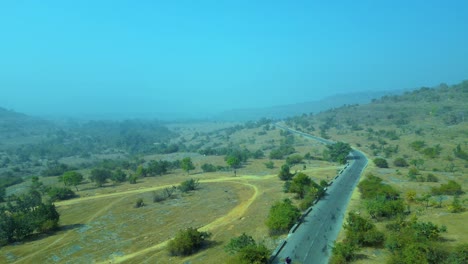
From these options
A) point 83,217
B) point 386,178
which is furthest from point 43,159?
point 386,178

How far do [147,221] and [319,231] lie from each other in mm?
25603

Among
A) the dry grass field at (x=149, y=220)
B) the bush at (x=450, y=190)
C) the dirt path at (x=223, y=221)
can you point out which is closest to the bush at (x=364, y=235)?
the dry grass field at (x=149, y=220)

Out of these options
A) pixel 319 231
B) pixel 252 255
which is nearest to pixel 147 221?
A: pixel 319 231

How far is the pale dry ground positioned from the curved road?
2.78m

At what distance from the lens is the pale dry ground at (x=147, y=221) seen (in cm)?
3509

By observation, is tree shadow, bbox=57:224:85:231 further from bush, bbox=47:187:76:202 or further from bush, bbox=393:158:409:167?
bush, bbox=393:158:409:167

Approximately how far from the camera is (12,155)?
152 m

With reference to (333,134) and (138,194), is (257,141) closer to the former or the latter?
(333,134)

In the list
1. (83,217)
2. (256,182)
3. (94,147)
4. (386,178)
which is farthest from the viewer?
(94,147)

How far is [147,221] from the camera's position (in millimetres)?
46188

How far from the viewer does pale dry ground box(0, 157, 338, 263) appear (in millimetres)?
35094

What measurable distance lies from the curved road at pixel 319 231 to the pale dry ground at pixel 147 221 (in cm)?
278

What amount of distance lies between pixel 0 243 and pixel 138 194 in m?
24.7

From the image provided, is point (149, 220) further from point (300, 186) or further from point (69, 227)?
point (300, 186)
